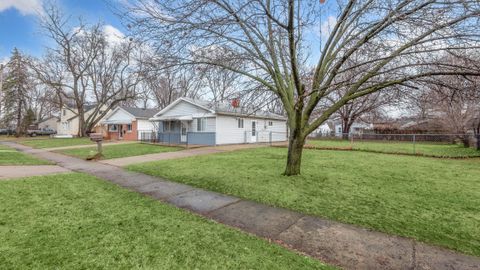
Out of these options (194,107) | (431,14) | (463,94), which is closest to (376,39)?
(431,14)

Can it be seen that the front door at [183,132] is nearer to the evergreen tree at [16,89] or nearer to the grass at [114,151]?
the grass at [114,151]

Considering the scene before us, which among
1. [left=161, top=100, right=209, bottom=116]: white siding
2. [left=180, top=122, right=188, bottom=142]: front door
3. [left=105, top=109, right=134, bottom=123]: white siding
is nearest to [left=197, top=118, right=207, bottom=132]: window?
[left=161, top=100, right=209, bottom=116]: white siding

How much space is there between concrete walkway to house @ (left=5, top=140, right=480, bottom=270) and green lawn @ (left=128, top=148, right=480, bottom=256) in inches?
12.4

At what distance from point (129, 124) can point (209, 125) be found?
13.8m

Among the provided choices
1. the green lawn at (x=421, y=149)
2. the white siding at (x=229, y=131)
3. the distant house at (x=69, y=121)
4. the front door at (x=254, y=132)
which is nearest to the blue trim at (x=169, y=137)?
the white siding at (x=229, y=131)

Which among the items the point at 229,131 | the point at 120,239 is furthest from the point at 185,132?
the point at 120,239

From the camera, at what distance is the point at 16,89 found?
35656 millimetres

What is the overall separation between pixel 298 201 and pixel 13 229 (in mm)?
4706

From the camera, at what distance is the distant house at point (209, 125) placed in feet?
61.9

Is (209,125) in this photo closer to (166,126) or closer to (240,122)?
(240,122)

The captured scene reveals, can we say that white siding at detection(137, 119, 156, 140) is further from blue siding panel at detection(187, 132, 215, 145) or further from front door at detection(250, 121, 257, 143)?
front door at detection(250, 121, 257, 143)

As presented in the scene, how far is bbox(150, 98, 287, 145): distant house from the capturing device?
1886cm

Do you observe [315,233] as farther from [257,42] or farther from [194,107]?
[194,107]

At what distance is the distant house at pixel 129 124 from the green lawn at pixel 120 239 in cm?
2171
